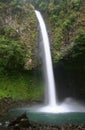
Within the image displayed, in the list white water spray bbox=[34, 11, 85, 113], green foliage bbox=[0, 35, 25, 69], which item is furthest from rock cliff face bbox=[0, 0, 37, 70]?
white water spray bbox=[34, 11, 85, 113]

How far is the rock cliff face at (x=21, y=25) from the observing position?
1441 inches

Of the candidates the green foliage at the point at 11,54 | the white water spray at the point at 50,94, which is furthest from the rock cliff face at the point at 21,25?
the white water spray at the point at 50,94

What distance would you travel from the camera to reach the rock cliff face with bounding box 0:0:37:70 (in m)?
36.6

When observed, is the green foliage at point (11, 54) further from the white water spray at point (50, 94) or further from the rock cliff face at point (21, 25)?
the white water spray at point (50, 94)

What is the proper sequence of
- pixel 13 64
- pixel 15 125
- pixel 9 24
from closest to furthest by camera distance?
pixel 15 125 < pixel 13 64 < pixel 9 24

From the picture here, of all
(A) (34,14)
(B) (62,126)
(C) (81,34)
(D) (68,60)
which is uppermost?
(A) (34,14)

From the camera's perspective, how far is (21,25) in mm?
38750

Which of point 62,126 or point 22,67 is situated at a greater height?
point 22,67

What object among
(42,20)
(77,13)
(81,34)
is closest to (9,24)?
(42,20)

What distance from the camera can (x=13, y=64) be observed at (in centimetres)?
3462

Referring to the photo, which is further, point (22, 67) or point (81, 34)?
point (22, 67)

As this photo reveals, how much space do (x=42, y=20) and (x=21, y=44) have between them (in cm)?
500

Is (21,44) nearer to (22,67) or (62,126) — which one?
(22,67)

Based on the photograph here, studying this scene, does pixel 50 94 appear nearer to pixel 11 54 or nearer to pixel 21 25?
pixel 11 54
